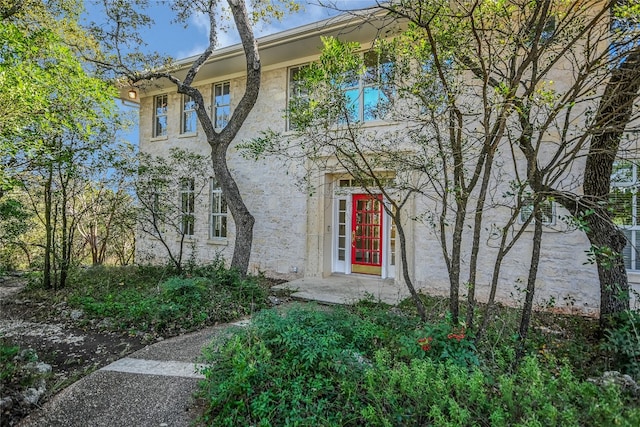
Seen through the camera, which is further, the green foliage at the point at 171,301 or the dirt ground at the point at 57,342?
the green foliage at the point at 171,301

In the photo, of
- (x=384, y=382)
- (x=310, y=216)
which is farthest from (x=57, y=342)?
(x=310, y=216)

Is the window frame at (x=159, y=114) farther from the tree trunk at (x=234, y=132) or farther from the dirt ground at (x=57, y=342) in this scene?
the dirt ground at (x=57, y=342)

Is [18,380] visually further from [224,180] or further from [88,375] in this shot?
[224,180]

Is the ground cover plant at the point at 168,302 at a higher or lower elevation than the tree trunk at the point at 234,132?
lower

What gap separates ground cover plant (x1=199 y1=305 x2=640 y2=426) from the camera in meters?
2.14

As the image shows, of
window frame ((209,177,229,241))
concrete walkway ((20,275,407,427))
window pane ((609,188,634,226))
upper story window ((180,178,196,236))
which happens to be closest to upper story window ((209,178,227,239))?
window frame ((209,177,229,241))

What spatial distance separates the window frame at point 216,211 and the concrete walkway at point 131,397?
6299 millimetres

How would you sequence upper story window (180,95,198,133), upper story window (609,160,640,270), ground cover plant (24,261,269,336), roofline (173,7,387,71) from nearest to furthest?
upper story window (609,160,640,270), ground cover plant (24,261,269,336), roofline (173,7,387,71), upper story window (180,95,198,133)

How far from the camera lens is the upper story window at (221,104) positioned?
10117 mm

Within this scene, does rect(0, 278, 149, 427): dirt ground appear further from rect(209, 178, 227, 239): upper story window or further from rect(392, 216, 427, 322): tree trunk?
rect(209, 178, 227, 239): upper story window

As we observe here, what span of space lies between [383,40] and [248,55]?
153 inches

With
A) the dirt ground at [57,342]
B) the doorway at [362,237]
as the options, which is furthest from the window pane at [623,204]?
the dirt ground at [57,342]

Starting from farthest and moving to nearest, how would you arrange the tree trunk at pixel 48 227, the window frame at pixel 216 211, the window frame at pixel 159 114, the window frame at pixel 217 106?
the window frame at pixel 159 114 < the window frame at pixel 217 106 < the window frame at pixel 216 211 < the tree trunk at pixel 48 227

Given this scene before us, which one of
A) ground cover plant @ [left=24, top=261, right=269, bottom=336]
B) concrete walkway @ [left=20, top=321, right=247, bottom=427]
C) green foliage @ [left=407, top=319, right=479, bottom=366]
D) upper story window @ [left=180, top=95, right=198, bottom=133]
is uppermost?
upper story window @ [left=180, top=95, right=198, bottom=133]
